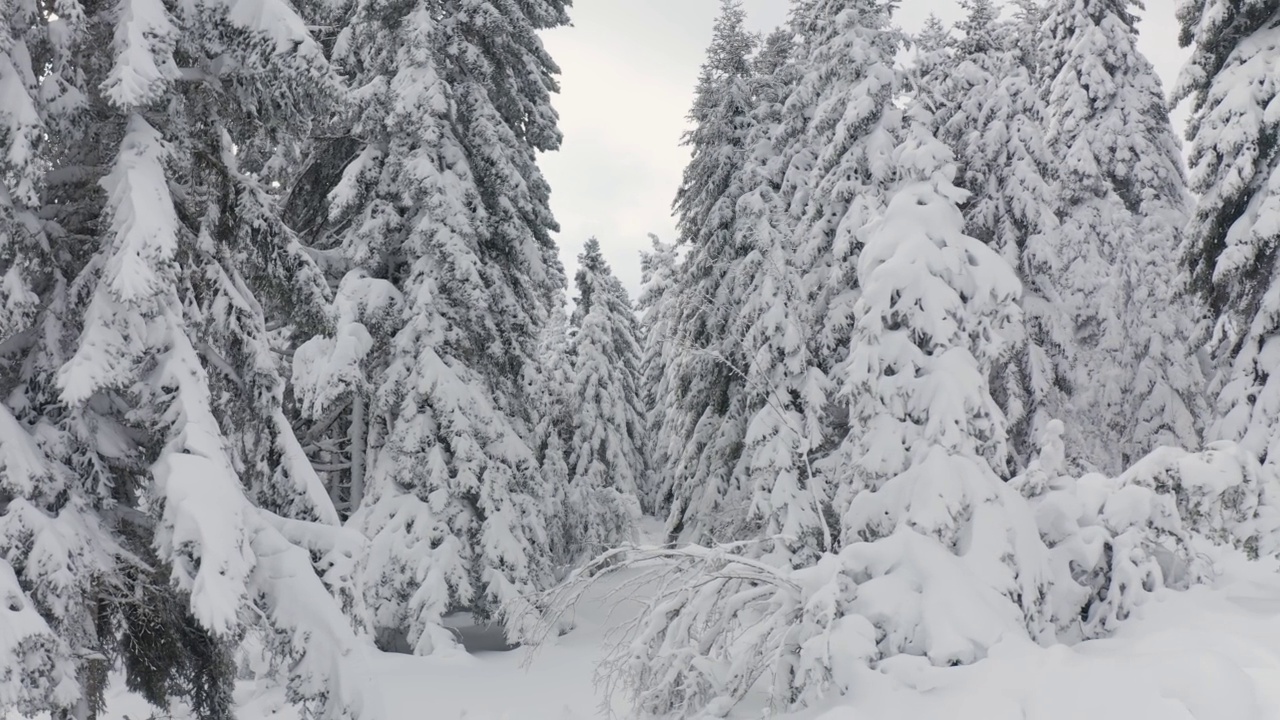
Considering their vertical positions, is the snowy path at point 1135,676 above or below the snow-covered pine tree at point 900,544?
below

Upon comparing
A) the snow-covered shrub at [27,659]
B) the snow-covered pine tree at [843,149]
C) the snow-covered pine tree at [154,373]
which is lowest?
the snow-covered shrub at [27,659]

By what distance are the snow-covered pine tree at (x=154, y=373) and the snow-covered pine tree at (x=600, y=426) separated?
12.3m

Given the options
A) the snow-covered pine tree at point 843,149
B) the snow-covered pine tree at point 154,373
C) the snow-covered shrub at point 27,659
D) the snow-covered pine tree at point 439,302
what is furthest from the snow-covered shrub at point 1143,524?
the snow-covered shrub at point 27,659

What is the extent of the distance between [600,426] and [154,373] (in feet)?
68.0

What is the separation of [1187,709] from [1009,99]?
56.2ft

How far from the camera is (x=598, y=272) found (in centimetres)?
3058

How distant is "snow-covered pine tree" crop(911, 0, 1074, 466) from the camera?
1869cm

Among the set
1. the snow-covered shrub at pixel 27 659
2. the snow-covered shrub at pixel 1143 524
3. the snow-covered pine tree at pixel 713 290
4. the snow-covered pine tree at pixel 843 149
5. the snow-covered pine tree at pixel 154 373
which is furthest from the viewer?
the snow-covered pine tree at pixel 713 290

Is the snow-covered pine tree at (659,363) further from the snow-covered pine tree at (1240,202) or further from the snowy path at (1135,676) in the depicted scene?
the snowy path at (1135,676)

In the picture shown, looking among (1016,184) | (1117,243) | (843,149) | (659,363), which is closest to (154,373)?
(843,149)

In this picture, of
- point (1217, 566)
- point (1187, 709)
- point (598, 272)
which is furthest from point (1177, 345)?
point (1187, 709)

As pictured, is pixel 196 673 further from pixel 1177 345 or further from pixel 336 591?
pixel 1177 345

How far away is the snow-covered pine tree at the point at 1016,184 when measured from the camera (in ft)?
61.3

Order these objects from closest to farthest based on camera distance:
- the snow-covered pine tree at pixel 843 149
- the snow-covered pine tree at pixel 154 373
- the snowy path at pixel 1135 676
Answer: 1. the snowy path at pixel 1135 676
2. the snow-covered pine tree at pixel 154 373
3. the snow-covered pine tree at pixel 843 149
